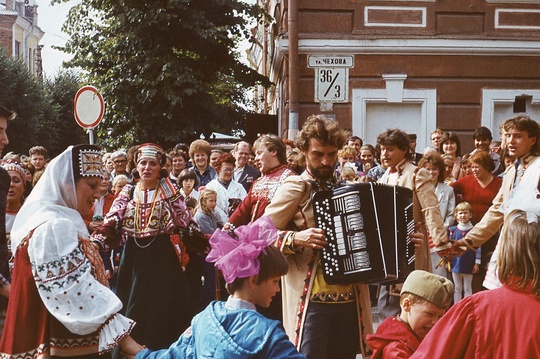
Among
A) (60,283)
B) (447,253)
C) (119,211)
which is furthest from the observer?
(119,211)

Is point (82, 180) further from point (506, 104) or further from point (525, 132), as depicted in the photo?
point (506, 104)

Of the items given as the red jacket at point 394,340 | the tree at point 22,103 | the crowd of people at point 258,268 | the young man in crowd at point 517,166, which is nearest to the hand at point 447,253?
the crowd of people at point 258,268

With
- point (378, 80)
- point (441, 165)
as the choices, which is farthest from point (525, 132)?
point (378, 80)

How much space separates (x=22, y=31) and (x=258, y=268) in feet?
199

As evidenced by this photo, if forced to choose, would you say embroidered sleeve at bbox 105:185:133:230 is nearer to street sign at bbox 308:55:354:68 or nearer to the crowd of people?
the crowd of people

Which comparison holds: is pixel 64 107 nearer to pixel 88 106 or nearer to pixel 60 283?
pixel 88 106

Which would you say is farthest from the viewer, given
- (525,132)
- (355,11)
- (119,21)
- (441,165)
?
(119,21)

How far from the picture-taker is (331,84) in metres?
12.8

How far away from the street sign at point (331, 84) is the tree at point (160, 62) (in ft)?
27.1

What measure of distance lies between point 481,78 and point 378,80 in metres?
2.07

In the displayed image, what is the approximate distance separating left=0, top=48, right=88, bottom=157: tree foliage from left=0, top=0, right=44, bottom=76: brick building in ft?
34.0

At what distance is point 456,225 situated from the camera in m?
10.4

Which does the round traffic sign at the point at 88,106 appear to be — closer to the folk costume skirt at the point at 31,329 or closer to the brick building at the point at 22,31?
the folk costume skirt at the point at 31,329

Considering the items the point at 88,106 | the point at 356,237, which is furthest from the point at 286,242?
the point at 88,106
